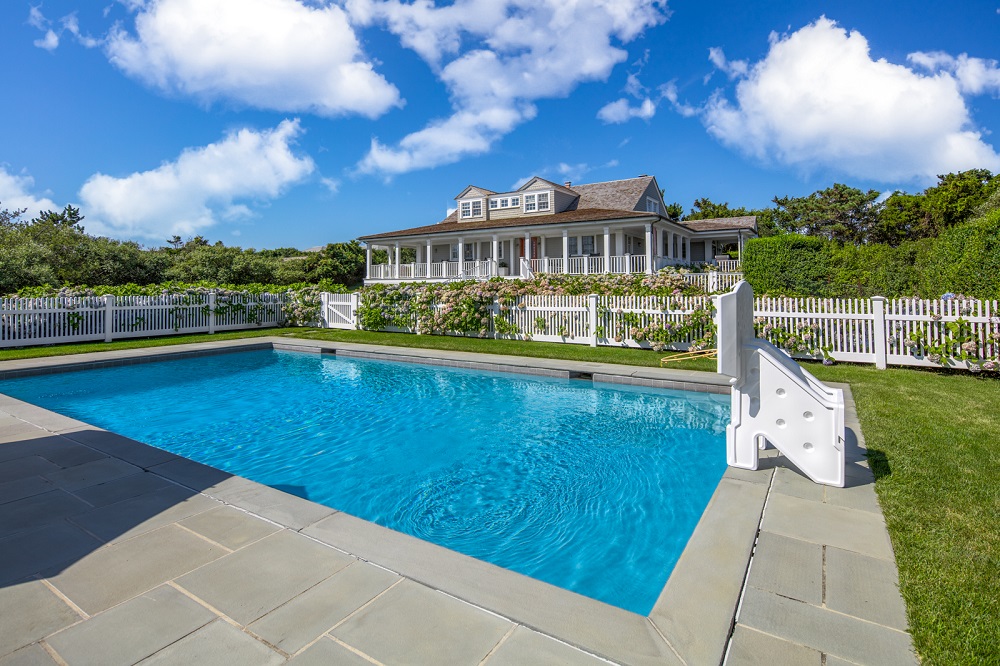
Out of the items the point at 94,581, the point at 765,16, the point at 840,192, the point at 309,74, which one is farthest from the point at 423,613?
Answer: the point at 840,192

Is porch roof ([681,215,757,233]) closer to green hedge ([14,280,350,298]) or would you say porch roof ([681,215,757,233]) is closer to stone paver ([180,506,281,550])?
Answer: green hedge ([14,280,350,298])

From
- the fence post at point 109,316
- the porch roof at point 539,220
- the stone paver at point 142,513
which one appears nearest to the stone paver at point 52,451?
the stone paver at point 142,513

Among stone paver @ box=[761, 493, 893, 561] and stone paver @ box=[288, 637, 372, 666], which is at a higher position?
stone paver @ box=[761, 493, 893, 561]

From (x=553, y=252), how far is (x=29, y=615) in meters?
27.8

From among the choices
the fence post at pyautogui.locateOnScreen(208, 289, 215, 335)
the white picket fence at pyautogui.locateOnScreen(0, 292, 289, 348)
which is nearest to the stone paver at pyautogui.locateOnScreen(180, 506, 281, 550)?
the white picket fence at pyautogui.locateOnScreen(0, 292, 289, 348)

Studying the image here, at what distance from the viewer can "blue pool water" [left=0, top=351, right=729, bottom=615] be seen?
3830 millimetres

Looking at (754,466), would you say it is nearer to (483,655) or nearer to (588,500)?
(588,500)

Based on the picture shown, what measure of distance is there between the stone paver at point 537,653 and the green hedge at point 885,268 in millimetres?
10740

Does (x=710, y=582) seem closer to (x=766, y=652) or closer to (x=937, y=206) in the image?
(x=766, y=652)

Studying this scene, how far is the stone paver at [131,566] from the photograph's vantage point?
2.47 meters

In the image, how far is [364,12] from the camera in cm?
1286

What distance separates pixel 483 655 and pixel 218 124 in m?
23.6

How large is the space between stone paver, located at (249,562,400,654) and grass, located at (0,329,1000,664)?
2.40 meters

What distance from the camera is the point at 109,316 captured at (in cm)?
1469
